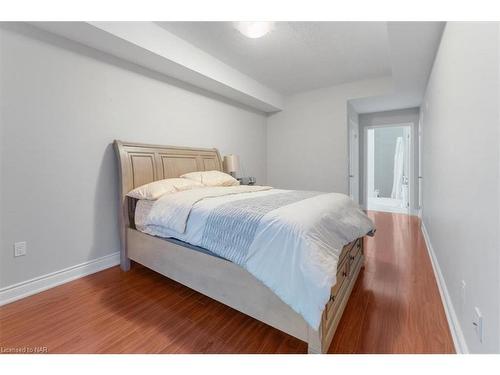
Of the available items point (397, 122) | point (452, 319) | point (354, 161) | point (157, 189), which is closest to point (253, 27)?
point (157, 189)

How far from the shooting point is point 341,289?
1594 millimetres

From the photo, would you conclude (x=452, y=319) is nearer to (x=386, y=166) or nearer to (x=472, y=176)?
(x=472, y=176)

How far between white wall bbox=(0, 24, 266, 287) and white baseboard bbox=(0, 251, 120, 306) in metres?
0.05

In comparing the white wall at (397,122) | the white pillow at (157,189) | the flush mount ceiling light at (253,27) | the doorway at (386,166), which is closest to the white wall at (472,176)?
the flush mount ceiling light at (253,27)

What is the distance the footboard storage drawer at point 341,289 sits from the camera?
51.4 inches

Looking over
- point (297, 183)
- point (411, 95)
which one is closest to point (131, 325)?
point (297, 183)

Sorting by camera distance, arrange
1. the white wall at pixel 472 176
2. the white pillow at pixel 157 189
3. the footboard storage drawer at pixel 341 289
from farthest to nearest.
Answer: the white pillow at pixel 157 189
the footboard storage drawer at pixel 341 289
the white wall at pixel 472 176

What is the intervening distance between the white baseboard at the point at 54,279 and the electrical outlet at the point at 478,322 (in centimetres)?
284

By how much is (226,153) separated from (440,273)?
10.1 ft

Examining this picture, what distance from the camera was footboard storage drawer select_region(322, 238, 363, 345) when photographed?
51.4 inches

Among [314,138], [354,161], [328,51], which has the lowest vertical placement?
[354,161]

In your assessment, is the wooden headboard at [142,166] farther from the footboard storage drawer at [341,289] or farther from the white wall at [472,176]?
the white wall at [472,176]

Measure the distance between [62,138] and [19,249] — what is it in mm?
963
